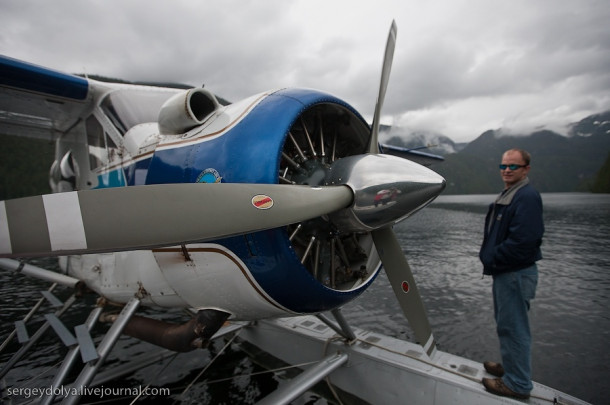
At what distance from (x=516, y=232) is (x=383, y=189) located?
5.37ft

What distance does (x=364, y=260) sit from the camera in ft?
10.0

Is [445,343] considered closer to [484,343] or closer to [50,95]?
[484,343]

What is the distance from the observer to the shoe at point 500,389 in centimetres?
304

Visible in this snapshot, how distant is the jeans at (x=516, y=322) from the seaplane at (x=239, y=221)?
0.20 metres

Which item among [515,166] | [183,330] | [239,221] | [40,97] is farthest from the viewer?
[40,97]

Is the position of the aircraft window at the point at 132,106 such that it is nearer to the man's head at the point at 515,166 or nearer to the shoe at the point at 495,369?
the man's head at the point at 515,166

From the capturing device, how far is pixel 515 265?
116 inches

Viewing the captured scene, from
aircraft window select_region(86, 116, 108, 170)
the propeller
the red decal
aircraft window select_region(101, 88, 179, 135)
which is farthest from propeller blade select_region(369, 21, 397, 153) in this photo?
aircraft window select_region(86, 116, 108, 170)

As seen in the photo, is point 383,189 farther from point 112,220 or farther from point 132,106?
point 132,106

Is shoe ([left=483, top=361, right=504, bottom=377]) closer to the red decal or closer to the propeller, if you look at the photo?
the propeller

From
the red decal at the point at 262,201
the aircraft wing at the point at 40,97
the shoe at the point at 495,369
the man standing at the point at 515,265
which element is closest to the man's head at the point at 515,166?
the man standing at the point at 515,265

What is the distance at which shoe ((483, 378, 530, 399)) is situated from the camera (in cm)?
304

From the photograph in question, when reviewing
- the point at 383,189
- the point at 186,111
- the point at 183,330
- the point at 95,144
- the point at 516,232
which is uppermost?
the point at 95,144

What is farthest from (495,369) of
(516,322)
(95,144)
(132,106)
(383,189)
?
(95,144)
